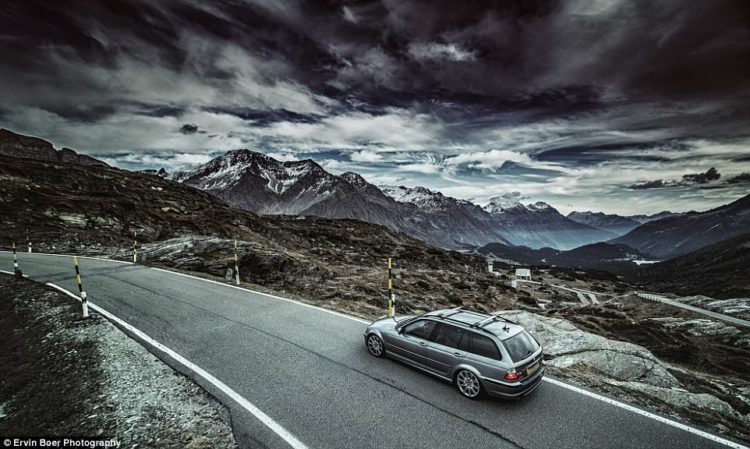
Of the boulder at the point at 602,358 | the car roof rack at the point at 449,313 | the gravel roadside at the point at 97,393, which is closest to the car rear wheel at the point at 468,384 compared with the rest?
the car roof rack at the point at 449,313

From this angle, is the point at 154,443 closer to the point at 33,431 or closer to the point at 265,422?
the point at 265,422

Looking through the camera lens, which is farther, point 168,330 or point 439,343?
point 168,330

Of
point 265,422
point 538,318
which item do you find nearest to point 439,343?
point 265,422

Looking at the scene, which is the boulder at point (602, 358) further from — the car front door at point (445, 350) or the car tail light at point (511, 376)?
the car front door at point (445, 350)

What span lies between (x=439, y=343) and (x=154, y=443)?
592 centimetres

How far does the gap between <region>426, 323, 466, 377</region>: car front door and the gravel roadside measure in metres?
4.51

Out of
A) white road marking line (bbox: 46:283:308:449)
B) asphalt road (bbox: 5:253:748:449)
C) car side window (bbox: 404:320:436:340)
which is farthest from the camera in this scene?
car side window (bbox: 404:320:436:340)

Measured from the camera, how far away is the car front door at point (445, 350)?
7.50 meters

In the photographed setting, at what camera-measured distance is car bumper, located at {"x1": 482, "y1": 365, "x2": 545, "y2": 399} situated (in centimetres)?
674

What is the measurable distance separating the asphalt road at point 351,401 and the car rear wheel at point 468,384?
17cm

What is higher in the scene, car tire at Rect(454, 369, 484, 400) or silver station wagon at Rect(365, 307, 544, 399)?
silver station wagon at Rect(365, 307, 544, 399)

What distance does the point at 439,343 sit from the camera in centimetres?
785

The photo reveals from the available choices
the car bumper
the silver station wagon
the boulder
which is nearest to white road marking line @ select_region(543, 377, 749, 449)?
the silver station wagon

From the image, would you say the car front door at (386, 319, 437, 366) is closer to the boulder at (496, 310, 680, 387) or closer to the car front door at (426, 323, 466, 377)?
the car front door at (426, 323, 466, 377)
